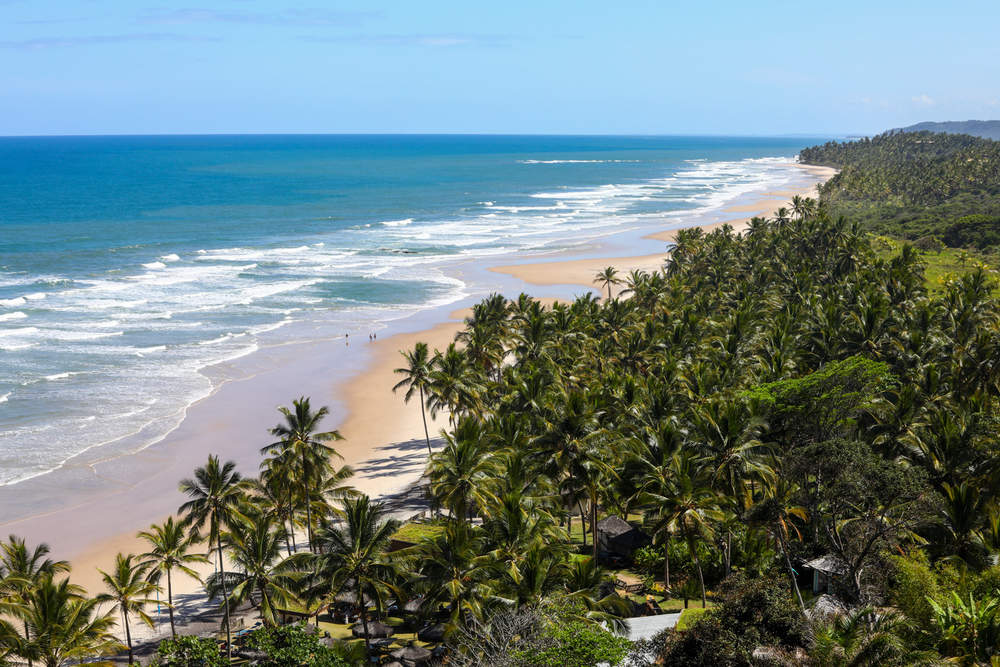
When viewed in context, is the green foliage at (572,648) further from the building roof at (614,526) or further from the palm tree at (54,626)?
the building roof at (614,526)

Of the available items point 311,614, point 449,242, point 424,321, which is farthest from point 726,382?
point 449,242

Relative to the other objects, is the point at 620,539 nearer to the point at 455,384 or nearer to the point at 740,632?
the point at 455,384

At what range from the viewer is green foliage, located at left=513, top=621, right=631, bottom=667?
22.0m

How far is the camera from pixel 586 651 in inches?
873

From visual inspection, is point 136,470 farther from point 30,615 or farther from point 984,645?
point 984,645

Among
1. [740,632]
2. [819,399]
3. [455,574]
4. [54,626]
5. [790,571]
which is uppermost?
[819,399]

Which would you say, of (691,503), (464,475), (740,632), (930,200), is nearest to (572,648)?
(740,632)

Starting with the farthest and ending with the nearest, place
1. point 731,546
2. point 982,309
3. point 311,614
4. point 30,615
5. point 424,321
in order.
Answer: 1. point 424,321
2. point 982,309
3. point 731,546
4. point 311,614
5. point 30,615

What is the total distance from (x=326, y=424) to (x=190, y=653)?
30.3 m

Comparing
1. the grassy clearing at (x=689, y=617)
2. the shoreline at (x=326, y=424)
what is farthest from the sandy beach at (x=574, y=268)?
the grassy clearing at (x=689, y=617)

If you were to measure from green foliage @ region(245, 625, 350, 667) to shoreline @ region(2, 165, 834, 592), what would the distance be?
13487mm

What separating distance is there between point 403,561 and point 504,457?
616cm

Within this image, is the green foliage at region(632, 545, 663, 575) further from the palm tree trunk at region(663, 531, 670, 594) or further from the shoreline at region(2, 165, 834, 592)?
the shoreline at region(2, 165, 834, 592)

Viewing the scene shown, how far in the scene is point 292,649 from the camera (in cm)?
2438
